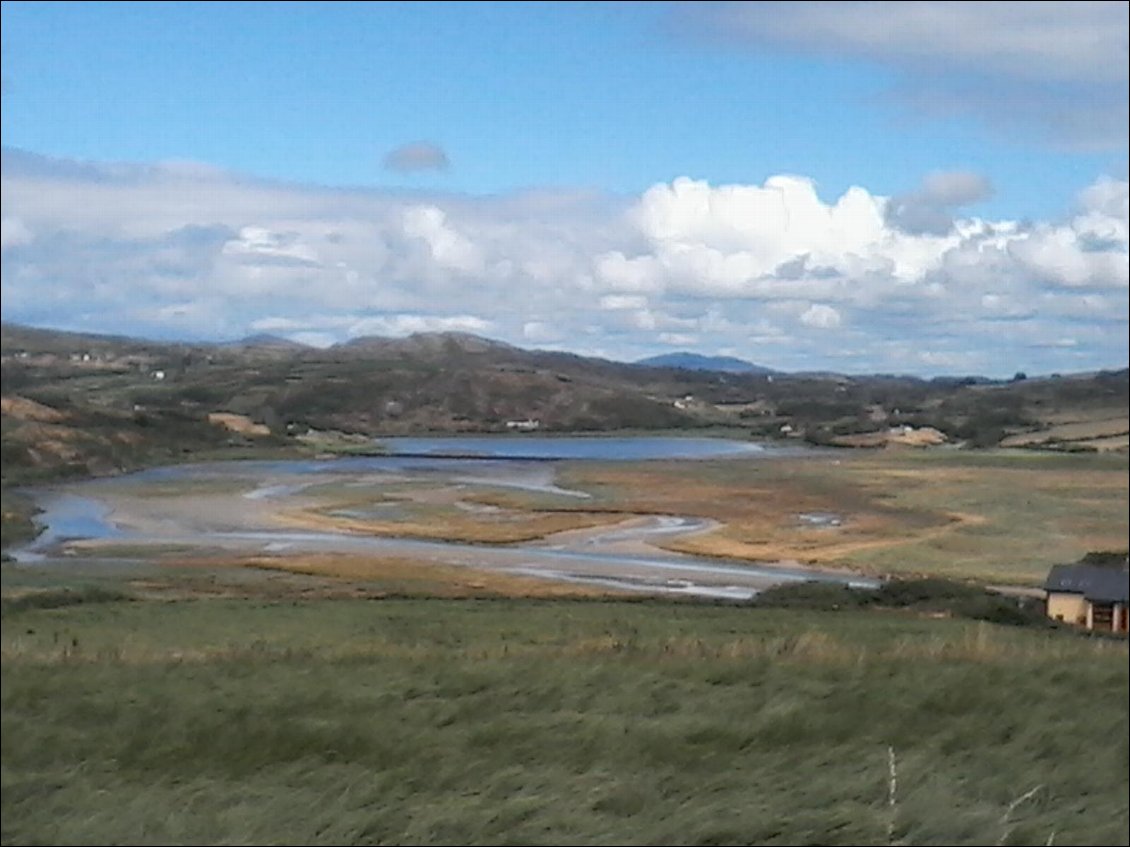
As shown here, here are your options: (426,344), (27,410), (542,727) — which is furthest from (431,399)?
(27,410)

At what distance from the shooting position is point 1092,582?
5.88 meters

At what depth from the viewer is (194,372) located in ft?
19.8

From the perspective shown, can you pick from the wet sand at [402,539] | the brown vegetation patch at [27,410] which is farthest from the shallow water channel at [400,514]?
the brown vegetation patch at [27,410]

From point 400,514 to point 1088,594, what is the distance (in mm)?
2983

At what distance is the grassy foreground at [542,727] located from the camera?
15.2 ft

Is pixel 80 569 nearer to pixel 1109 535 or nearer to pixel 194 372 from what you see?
pixel 194 372

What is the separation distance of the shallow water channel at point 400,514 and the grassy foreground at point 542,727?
0.20 metres

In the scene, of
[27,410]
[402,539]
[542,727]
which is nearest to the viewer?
[27,410]

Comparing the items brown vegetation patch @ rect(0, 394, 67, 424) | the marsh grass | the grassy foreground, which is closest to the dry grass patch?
the marsh grass

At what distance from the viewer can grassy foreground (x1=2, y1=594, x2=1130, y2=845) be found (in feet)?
15.2

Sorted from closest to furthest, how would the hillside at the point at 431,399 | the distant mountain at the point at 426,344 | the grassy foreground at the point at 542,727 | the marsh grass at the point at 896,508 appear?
the grassy foreground at the point at 542,727 → the hillside at the point at 431,399 → the marsh grass at the point at 896,508 → the distant mountain at the point at 426,344

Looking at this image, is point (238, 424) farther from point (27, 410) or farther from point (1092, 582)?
point (1092, 582)

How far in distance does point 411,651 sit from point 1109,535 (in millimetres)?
3019

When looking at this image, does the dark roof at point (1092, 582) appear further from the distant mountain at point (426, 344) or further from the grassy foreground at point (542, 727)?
the distant mountain at point (426, 344)
